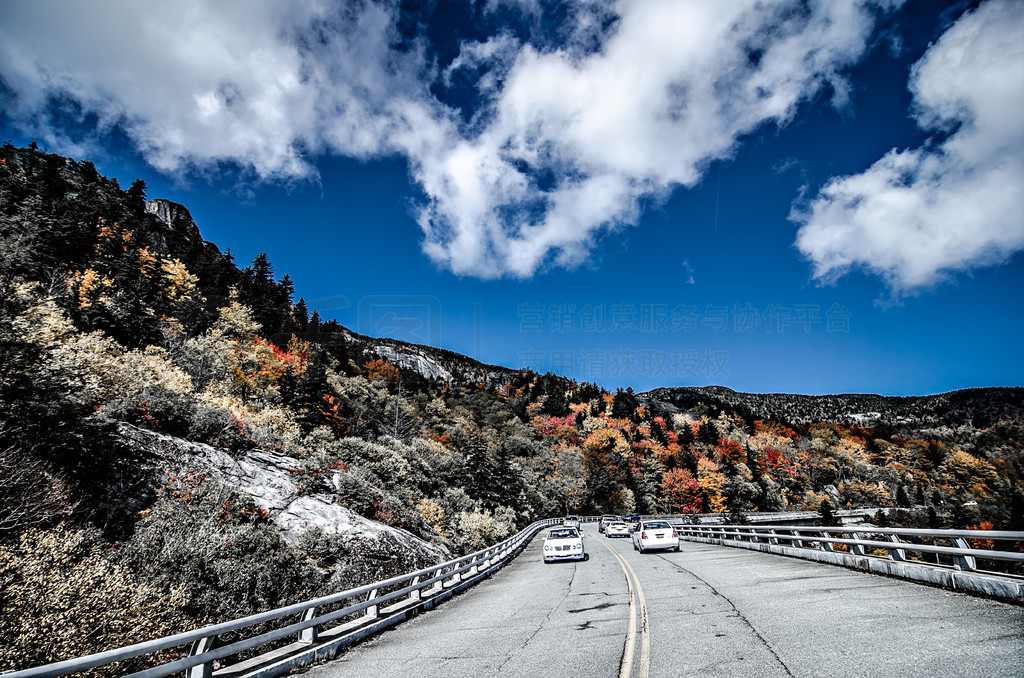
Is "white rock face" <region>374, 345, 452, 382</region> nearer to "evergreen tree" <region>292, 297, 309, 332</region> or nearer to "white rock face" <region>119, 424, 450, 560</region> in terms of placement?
"evergreen tree" <region>292, 297, 309, 332</region>

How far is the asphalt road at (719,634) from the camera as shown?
498 cm

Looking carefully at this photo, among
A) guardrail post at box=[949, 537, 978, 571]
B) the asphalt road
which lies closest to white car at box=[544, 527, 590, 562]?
the asphalt road

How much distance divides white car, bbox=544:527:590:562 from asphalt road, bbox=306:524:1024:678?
30.5 ft

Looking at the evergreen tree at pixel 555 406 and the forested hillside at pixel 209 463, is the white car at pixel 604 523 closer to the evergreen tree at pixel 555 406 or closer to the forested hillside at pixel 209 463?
the forested hillside at pixel 209 463

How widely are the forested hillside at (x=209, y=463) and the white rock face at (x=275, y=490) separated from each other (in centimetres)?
9

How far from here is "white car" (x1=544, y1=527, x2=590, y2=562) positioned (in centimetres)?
2042

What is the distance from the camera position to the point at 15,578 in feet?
20.4

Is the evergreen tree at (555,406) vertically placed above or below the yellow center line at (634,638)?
above

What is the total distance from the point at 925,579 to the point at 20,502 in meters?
17.5

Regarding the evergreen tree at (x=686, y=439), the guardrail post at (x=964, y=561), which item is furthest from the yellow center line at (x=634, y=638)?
the evergreen tree at (x=686, y=439)

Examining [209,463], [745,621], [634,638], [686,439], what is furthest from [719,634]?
[686,439]

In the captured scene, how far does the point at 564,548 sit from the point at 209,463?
14.7 meters

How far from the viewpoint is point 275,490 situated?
1523cm

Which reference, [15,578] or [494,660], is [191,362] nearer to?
[15,578]
